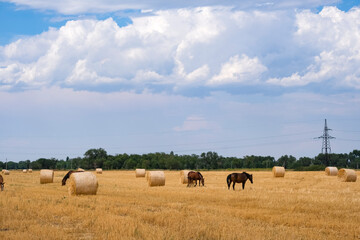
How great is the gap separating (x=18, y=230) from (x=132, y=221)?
3410mm

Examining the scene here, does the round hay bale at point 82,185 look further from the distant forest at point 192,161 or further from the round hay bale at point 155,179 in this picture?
the distant forest at point 192,161

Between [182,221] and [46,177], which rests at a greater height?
[46,177]

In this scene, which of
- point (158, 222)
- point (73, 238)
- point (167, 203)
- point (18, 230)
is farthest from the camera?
point (167, 203)

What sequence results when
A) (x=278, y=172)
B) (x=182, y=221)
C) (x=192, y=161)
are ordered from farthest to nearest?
(x=192, y=161)
(x=278, y=172)
(x=182, y=221)

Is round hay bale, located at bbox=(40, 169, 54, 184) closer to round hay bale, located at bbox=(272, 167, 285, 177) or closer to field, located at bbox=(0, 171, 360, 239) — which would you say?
field, located at bbox=(0, 171, 360, 239)

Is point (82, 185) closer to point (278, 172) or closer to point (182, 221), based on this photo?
point (182, 221)

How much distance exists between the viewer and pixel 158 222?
46.6ft

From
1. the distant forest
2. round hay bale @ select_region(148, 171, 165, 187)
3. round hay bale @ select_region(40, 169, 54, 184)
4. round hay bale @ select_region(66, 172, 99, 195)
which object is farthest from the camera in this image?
the distant forest

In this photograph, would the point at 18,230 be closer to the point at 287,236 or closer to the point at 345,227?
the point at 287,236

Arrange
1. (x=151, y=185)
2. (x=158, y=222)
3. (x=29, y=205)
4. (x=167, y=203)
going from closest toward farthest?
1. (x=158, y=222)
2. (x=29, y=205)
3. (x=167, y=203)
4. (x=151, y=185)

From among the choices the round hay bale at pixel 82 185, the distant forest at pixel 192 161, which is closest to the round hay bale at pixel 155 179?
the round hay bale at pixel 82 185

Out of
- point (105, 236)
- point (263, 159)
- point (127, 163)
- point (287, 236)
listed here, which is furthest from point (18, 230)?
point (263, 159)

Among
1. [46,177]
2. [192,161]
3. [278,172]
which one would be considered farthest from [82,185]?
[192,161]

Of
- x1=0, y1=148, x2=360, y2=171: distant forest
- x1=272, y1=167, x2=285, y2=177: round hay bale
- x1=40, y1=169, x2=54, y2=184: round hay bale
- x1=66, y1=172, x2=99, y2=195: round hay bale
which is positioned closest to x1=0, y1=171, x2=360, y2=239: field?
x1=66, y1=172, x2=99, y2=195: round hay bale
